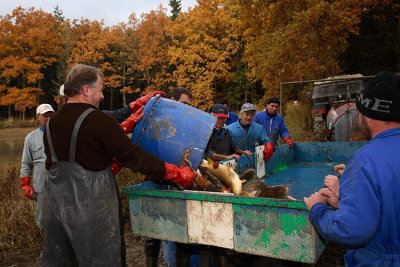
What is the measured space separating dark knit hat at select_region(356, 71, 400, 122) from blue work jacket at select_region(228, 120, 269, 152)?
3696 millimetres

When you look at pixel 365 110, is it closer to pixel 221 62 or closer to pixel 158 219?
pixel 158 219

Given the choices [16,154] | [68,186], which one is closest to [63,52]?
[16,154]

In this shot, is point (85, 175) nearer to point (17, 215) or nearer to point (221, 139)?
point (221, 139)

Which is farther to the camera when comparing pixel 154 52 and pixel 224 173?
pixel 154 52

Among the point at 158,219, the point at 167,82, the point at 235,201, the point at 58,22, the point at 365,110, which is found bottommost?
the point at 158,219

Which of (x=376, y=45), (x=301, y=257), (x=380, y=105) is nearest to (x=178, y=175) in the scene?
(x=301, y=257)

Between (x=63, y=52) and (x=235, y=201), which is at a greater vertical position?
(x=63, y=52)

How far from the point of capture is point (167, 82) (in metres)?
32.0

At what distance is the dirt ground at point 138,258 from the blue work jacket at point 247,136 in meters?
1.79

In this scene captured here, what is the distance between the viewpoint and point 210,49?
26.5 metres

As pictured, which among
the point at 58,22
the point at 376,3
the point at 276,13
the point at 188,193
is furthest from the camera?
the point at 58,22

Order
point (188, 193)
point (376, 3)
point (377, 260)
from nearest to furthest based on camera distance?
point (377, 260), point (188, 193), point (376, 3)

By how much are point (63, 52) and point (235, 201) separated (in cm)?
3439

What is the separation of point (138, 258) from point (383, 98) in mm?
3718
